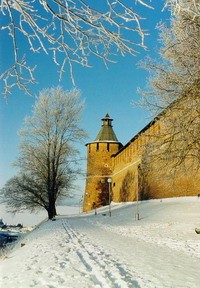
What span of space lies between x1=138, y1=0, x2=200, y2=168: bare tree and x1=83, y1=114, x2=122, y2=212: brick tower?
107 ft

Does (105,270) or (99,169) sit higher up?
(99,169)

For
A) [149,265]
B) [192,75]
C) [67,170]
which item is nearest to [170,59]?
[192,75]

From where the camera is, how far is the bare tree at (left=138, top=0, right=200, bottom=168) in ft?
35.2

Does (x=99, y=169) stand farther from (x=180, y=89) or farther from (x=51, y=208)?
(x=180, y=89)

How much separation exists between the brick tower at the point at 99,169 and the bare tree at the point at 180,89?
107ft

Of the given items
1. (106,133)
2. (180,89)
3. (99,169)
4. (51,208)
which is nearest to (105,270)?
(180,89)

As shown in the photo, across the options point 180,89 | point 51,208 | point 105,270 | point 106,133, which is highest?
point 106,133

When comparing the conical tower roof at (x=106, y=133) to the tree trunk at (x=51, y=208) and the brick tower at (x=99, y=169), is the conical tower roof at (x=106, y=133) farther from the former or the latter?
the tree trunk at (x=51, y=208)

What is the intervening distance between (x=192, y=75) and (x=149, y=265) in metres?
6.89

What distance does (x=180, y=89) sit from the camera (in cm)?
1149

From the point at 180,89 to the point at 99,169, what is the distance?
34.3 metres

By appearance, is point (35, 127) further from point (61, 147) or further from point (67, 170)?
point (67, 170)

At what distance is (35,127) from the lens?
24969mm

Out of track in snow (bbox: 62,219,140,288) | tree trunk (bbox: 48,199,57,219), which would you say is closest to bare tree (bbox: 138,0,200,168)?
track in snow (bbox: 62,219,140,288)
